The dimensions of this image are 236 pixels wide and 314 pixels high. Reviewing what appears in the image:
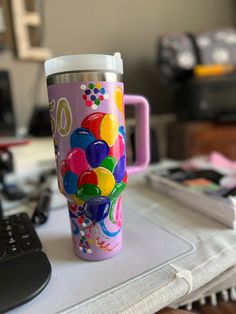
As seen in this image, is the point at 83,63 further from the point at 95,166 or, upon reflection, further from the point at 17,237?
the point at 17,237

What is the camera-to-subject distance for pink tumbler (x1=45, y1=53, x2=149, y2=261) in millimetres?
245

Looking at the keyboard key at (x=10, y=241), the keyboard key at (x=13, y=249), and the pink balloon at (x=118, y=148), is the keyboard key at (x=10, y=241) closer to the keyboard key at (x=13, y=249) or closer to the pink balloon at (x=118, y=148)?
the keyboard key at (x=13, y=249)

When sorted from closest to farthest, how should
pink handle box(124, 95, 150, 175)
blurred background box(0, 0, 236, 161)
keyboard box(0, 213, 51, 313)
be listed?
1. keyboard box(0, 213, 51, 313)
2. pink handle box(124, 95, 150, 175)
3. blurred background box(0, 0, 236, 161)

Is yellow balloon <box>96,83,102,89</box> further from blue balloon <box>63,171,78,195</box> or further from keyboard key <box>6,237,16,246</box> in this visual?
keyboard key <box>6,237,16,246</box>

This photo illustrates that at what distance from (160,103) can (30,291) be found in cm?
121

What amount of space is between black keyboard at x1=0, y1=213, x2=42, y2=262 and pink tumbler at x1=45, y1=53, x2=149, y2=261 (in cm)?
6

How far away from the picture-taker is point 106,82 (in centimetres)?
25

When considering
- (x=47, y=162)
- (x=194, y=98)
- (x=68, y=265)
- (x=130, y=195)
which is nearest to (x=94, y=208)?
(x=68, y=265)

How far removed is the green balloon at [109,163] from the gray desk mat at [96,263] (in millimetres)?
105

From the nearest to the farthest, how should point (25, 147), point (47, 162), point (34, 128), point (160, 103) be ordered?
point (47, 162) < point (25, 147) < point (34, 128) < point (160, 103)

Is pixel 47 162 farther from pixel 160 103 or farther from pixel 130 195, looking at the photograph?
pixel 160 103

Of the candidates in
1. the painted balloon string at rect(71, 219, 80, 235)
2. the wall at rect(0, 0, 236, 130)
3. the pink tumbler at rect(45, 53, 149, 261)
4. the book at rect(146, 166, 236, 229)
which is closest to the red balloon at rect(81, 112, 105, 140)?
the pink tumbler at rect(45, 53, 149, 261)

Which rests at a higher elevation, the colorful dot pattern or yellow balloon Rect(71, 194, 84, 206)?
the colorful dot pattern

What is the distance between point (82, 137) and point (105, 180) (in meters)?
0.05
